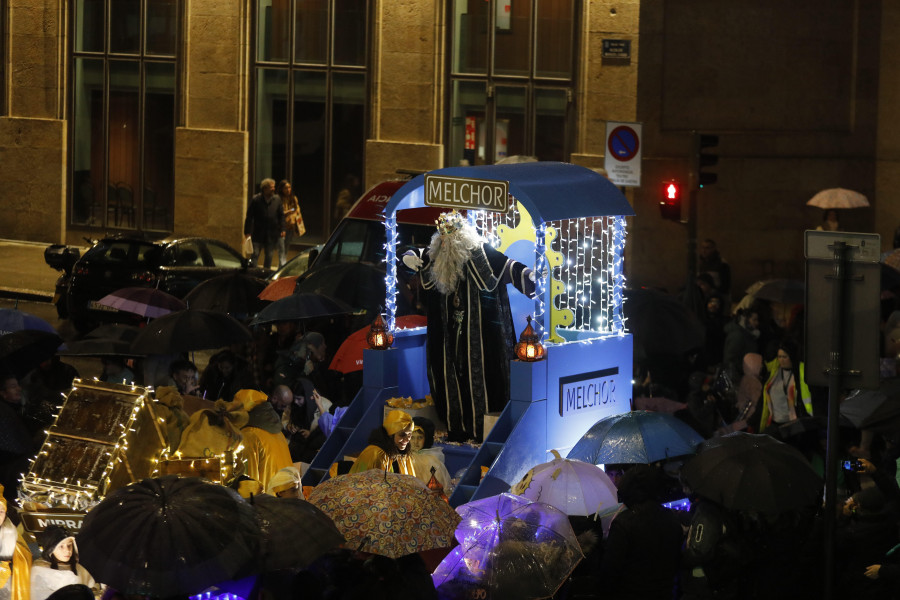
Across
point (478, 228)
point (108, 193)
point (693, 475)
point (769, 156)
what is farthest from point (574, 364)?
point (108, 193)

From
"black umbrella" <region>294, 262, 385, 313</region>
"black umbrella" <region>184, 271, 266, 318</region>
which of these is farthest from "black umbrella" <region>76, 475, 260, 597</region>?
"black umbrella" <region>184, 271, 266, 318</region>

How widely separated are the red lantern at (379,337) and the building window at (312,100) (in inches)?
536

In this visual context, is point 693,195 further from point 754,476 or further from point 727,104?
point 754,476

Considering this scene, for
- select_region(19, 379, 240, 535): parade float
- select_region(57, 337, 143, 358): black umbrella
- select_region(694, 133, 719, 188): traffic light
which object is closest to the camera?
select_region(19, 379, 240, 535): parade float

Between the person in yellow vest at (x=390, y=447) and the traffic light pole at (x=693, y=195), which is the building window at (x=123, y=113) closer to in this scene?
the traffic light pole at (x=693, y=195)

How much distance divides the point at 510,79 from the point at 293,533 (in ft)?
59.0

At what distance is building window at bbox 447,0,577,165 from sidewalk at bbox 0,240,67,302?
22.6 ft

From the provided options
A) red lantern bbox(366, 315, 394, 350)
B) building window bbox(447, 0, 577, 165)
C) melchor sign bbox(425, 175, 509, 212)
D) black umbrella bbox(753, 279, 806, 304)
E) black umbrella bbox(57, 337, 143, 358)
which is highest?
building window bbox(447, 0, 577, 165)

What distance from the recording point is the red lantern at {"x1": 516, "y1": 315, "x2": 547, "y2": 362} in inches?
478

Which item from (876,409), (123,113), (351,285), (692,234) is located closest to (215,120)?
(123,113)

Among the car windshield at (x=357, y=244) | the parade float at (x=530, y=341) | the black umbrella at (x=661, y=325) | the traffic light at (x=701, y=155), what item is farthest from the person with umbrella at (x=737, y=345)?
the car windshield at (x=357, y=244)

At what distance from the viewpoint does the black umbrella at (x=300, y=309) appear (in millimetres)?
14961

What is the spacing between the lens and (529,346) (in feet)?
39.8

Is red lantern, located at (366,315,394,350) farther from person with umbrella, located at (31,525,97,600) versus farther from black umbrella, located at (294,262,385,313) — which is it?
person with umbrella, located at (31,525,97,600)
